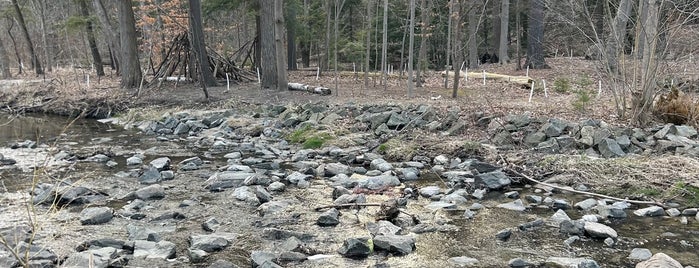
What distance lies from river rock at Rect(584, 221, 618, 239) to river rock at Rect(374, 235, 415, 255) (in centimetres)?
180

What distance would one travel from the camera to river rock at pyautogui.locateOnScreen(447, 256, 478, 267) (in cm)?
471

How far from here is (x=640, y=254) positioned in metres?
4.80

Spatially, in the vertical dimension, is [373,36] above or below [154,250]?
above

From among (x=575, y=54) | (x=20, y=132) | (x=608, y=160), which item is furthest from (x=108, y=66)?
(x=608, y=160)

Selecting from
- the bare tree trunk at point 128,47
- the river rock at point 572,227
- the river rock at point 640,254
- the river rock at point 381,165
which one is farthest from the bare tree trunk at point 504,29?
the river rock at point 640,254

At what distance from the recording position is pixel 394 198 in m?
6.79

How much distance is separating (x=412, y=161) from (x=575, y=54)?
24.3 m

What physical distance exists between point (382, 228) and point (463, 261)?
100 centimetres

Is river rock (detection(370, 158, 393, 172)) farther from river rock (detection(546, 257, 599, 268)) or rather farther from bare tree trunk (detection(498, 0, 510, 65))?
bare tree trunk (detection(498, 0, 510, 65))

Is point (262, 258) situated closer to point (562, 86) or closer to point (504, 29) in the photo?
point (562, 86)

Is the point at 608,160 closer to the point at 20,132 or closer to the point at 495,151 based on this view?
the point at 495,151

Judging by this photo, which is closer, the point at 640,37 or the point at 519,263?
the point at 519,263

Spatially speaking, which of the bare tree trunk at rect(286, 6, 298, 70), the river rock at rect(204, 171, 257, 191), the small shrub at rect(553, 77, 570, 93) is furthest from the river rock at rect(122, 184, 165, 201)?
the bare tree trunk at rect(286, 6, 298, 70)

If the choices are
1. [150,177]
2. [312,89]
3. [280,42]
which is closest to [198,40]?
[280,42]
